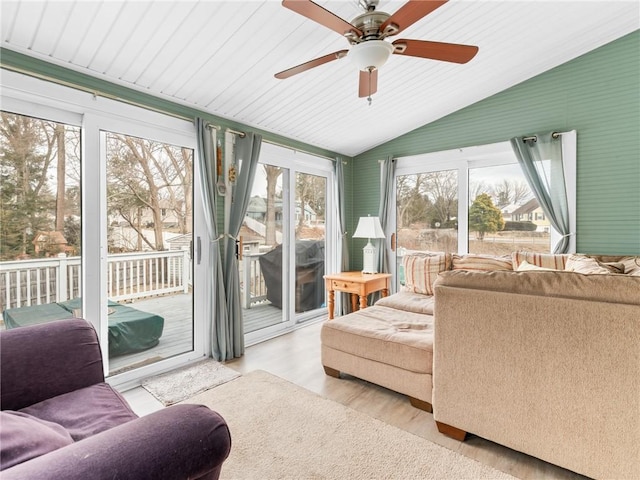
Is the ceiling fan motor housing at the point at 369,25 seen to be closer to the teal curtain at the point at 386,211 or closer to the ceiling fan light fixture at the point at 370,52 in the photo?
the ceiling fan light fixture at the point at 370,52

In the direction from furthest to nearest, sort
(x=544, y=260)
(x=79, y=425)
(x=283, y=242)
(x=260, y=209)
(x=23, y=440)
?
(x=283, y=242) → (x=260, y=209) → (x=544, y=260) → (x=79, y=425) → (x=23, y=440)

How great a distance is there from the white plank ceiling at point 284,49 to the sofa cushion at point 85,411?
2031 mm

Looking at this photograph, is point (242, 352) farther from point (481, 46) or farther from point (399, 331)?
point (481, 46)

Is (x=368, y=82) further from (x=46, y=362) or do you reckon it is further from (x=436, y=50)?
(x=46, y=362)

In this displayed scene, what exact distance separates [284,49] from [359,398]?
2636 millimetres

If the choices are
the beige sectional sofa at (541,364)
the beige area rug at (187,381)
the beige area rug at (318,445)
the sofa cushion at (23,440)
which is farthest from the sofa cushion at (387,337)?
the sofa cushion at (23,440)

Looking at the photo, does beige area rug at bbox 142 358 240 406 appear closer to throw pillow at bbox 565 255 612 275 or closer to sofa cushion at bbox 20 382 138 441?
sofa cushion at bbox 20 382 138 441

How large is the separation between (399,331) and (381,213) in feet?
7.36

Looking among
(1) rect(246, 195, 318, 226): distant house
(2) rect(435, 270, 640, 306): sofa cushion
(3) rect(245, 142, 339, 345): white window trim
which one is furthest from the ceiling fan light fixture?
(1) rect(246, 195, 318, 226): distant house

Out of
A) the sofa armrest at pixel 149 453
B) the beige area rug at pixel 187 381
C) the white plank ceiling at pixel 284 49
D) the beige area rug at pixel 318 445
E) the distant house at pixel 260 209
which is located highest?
the white plank ceiling at pixel 284 49

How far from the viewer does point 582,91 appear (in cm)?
323

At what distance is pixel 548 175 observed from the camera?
3359 millimetres

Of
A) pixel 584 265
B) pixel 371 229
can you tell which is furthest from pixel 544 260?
pixel 371 229

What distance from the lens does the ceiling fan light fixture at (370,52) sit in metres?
1.76
